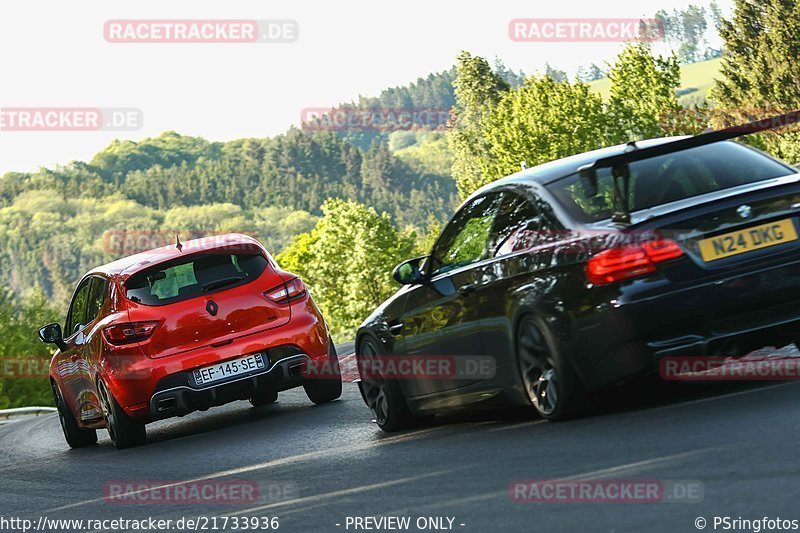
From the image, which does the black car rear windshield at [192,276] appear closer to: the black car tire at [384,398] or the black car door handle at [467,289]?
the black car tire at [384,398]

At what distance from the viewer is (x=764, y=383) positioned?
8.39m

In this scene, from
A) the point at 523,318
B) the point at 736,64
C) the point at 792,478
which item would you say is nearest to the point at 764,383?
the point at 523,318

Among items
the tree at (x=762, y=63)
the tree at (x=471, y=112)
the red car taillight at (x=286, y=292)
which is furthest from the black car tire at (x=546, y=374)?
the tree at (x=471, y=112)

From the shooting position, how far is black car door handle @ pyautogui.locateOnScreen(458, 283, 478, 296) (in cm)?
868

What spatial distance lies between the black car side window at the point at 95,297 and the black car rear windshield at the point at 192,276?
548 millimetres

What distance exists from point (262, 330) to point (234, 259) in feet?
2.50

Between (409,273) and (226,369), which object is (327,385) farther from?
(409,273)

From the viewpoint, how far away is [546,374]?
26.4ft

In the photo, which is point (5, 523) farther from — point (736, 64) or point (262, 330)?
point (736, 64)

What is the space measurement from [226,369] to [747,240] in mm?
5729

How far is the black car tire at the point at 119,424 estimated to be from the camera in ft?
39.6

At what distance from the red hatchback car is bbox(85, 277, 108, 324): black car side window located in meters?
0.02

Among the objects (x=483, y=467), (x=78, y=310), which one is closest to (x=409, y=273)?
(x=483, y=467)

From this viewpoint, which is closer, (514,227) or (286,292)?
(514,227)
